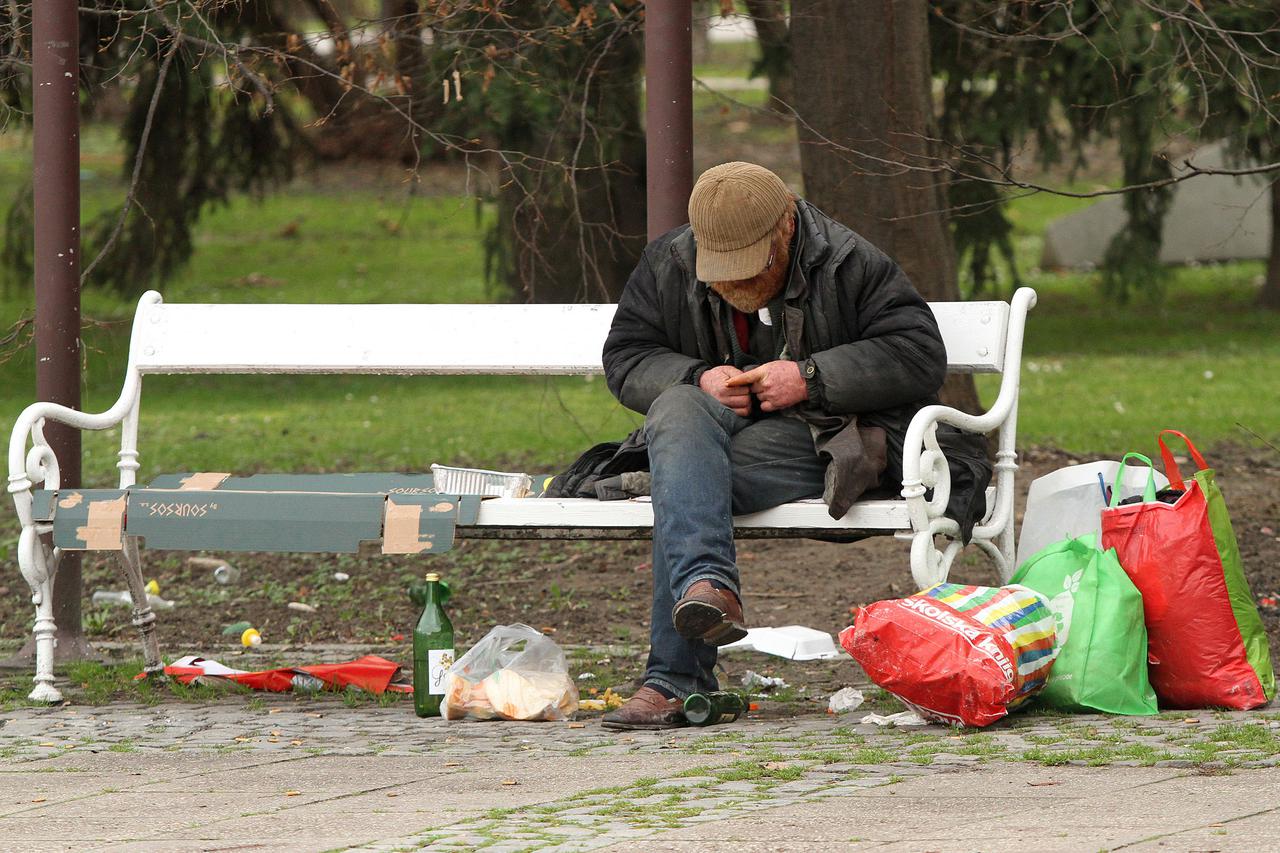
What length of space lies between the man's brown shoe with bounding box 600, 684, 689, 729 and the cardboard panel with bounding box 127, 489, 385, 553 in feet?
2.57

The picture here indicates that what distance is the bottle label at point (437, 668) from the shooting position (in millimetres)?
4449

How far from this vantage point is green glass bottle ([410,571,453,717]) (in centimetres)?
445

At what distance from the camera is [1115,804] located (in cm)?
306

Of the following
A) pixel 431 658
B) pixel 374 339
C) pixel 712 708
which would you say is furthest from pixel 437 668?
pixel 374 339

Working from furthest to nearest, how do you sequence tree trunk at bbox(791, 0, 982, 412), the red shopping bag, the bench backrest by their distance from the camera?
tree trunk at bbox(791, 0, 982, 412) → the bench backrest → the red shopping bag

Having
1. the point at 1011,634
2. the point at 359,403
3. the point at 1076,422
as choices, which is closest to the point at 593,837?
the point at 1011,634

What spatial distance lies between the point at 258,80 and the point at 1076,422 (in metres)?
5.79

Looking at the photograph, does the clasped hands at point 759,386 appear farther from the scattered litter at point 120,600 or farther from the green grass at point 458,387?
the scattered litter at point 120,600

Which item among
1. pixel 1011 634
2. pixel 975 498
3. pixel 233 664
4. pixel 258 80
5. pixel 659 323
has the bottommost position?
pixel 233 664

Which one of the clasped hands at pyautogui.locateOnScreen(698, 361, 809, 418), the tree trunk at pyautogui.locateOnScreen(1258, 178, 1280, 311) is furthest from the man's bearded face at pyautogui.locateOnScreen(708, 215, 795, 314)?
the tree trunk at pyautogui.locateOnScreen(1258, 178, 1280, 311)

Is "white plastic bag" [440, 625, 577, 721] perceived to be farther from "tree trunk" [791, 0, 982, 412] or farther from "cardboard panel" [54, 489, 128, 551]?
"tree trunk" [791, 0, 982, 412]

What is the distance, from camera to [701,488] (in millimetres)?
4109

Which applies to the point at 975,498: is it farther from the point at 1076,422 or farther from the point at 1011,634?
the point at 1076,422

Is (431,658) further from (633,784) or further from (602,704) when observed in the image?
(633,784)
